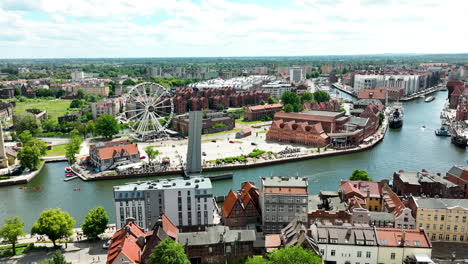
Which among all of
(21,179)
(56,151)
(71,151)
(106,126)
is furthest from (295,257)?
(106,126)

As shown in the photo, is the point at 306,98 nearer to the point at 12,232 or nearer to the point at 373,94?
the point at 373,94

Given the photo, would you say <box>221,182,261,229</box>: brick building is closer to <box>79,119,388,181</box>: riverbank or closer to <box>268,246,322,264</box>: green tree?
<box>268,246,322,264</box>: green tree

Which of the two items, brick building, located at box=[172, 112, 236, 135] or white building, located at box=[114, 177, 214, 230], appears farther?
brick building, located at box=[172, 112, 236, 135]

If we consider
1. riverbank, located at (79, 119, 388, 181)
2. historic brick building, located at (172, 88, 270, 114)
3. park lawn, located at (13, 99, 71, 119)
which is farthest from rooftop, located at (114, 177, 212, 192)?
park lawn, located at (13, 99, 71, 119)

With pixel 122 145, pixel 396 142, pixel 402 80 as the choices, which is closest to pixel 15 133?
pixel 122 145

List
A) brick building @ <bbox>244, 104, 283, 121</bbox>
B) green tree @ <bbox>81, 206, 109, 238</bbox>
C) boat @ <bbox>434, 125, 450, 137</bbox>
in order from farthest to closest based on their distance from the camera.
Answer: brick building @ <bbox>244, 104, 283, 121</bbox>
boat @ <bbox>434, 125, 450, 137</bbox>
green tree @ <bbox>81, 206, 109, 238</bbox>

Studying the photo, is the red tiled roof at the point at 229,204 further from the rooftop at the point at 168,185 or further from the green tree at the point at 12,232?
the green tree at the point at 12,232
